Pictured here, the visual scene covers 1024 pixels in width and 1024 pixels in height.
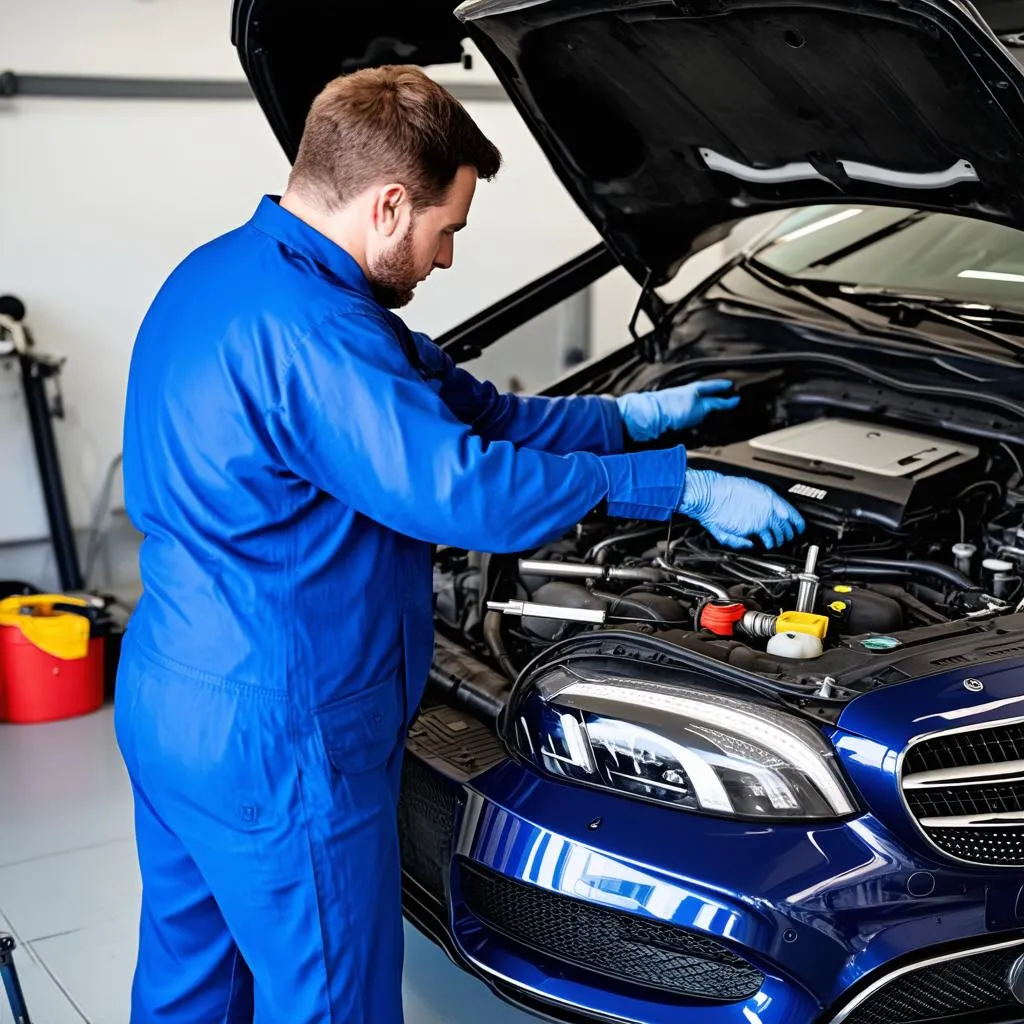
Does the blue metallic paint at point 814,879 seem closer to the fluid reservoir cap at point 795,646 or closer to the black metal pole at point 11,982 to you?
the fluid reservoir cap at point 795,646

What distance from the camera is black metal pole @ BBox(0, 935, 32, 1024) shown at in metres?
1.85

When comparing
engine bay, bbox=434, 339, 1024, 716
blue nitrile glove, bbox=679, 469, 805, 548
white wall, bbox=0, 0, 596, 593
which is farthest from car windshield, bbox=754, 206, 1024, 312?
white wall, bbox=0, 0, 596, 593

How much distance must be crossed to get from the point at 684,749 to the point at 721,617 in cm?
26

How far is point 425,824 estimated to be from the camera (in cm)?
185

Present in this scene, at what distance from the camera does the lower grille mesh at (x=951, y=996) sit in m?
1.51

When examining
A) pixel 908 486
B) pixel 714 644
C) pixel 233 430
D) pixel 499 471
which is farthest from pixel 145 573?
pixel 908 486

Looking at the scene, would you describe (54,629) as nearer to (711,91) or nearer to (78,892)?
(78,892)

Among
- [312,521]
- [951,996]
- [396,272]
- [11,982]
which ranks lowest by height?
[11,982]

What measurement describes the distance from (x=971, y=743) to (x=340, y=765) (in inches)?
30.0

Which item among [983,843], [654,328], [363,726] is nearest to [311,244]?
[363,726]

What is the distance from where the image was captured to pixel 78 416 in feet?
13.9

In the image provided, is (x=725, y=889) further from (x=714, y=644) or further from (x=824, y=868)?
(x=714, y=644)

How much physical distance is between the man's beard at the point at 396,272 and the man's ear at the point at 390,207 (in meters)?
0.02

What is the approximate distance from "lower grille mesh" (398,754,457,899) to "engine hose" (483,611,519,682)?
0.22 metres
